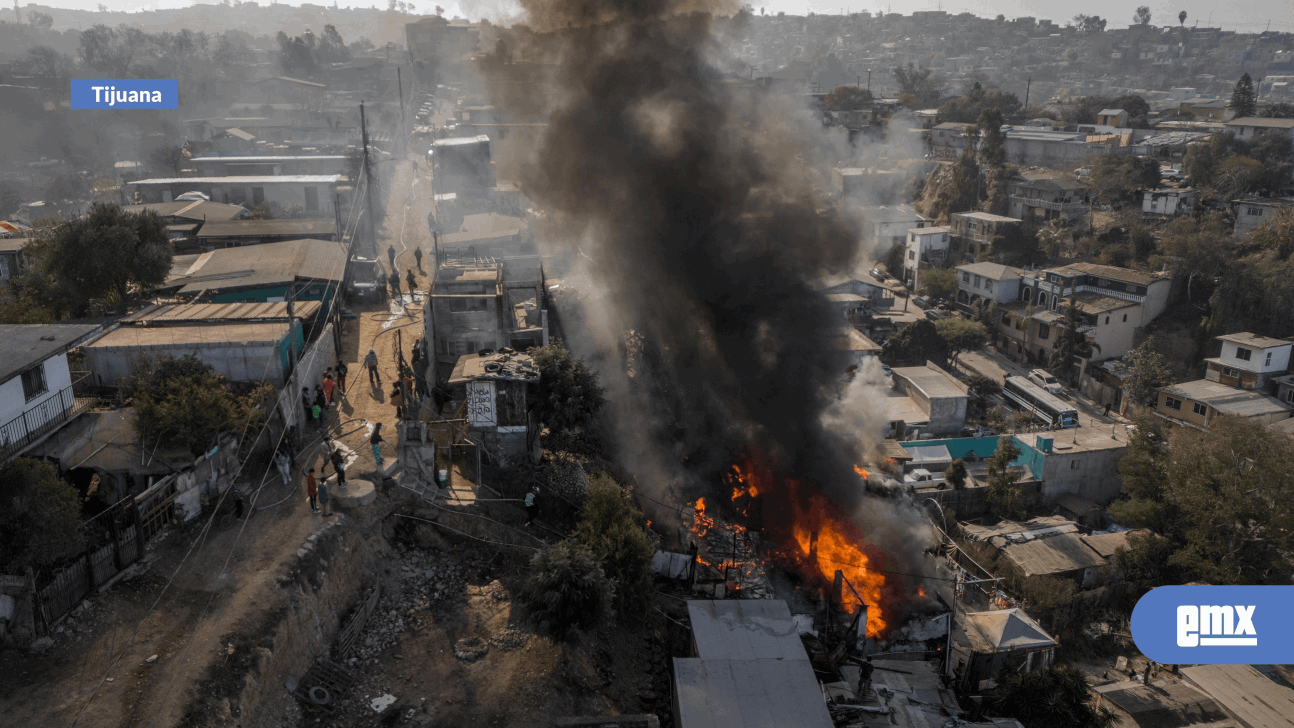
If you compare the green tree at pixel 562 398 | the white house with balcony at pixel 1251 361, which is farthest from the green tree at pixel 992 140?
the green tree at pixel 562 398

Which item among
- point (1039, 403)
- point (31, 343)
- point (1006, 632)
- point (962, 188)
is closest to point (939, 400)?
point (1039, 403)

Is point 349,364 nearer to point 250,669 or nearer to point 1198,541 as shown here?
point 250,669

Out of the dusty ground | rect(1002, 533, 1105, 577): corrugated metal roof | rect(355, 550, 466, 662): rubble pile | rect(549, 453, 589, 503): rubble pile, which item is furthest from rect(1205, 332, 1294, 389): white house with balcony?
rect(355, 550, 466, 662): rubble pile

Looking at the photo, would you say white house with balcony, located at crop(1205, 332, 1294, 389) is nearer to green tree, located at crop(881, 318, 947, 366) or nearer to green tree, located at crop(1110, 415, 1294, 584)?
green tree, located at crop(1110, 415, 1294, 584)

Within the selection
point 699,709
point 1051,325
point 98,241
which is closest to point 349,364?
point 98,241

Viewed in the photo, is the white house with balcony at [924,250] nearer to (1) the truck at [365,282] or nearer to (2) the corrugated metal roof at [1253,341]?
(2) the corrugated metal roof at [1253,341]
